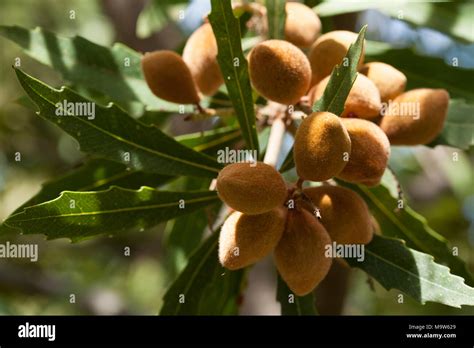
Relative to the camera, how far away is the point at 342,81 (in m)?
1.00

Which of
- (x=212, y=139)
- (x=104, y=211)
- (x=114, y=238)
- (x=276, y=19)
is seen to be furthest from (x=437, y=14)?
(x=114, y=238)

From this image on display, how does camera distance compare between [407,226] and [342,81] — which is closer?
[342,81]

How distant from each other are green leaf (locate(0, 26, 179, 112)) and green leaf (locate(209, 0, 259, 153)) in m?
0.29

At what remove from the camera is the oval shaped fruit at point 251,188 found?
0.96 m

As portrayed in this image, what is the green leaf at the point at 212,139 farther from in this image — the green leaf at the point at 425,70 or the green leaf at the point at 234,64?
the green leaf at the point at 425,70

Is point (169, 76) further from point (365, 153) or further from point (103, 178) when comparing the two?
point (365, 153)

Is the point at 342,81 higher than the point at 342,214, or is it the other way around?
the point at 342,81

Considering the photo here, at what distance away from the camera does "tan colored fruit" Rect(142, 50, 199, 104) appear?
49.4 inches

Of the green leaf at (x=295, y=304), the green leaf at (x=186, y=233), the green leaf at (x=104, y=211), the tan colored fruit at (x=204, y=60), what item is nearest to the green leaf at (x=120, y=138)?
the green leaf at (x=104, y=211)

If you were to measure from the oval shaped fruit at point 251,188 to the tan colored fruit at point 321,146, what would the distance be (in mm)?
46

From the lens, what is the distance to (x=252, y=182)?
3.14 ft

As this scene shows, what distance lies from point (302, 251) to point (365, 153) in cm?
17

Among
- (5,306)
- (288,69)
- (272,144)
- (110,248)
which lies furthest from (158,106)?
(110,248)
